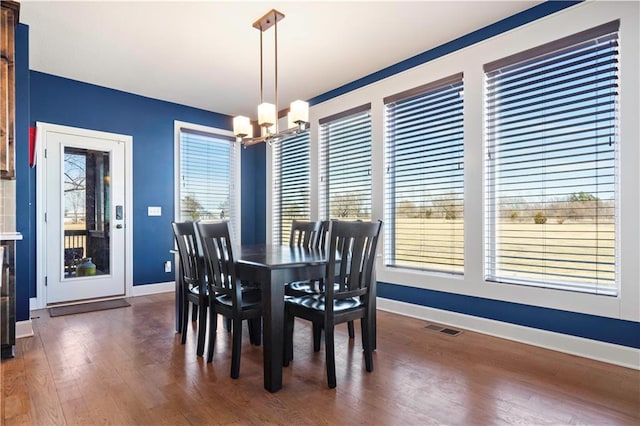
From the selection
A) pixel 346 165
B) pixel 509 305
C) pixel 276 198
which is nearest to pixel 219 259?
pixel 509 305

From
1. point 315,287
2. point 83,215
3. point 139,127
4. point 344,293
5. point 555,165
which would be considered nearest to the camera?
point 344,293

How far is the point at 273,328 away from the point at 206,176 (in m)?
3.85

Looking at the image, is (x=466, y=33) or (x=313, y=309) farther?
(x=466, y=33)

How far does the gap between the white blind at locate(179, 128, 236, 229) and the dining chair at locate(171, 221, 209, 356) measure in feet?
7.52

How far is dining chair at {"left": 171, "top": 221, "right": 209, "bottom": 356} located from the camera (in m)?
2.64

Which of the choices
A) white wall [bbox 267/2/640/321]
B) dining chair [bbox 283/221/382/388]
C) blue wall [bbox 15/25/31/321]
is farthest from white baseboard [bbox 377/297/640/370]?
blue wall [bbox 15/25/31/321]

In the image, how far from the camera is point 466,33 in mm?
3262

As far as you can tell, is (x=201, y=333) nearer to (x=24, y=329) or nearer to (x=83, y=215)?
(x=24, y=329)

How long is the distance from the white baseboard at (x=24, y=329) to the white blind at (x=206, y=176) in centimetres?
229

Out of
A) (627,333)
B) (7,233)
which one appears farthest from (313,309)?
(7,233)

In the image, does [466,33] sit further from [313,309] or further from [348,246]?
[313,309]

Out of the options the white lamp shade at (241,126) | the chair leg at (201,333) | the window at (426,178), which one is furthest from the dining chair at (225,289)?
the window at (426,178)

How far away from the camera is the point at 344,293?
223 centimetres

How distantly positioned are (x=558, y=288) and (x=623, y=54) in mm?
1700
